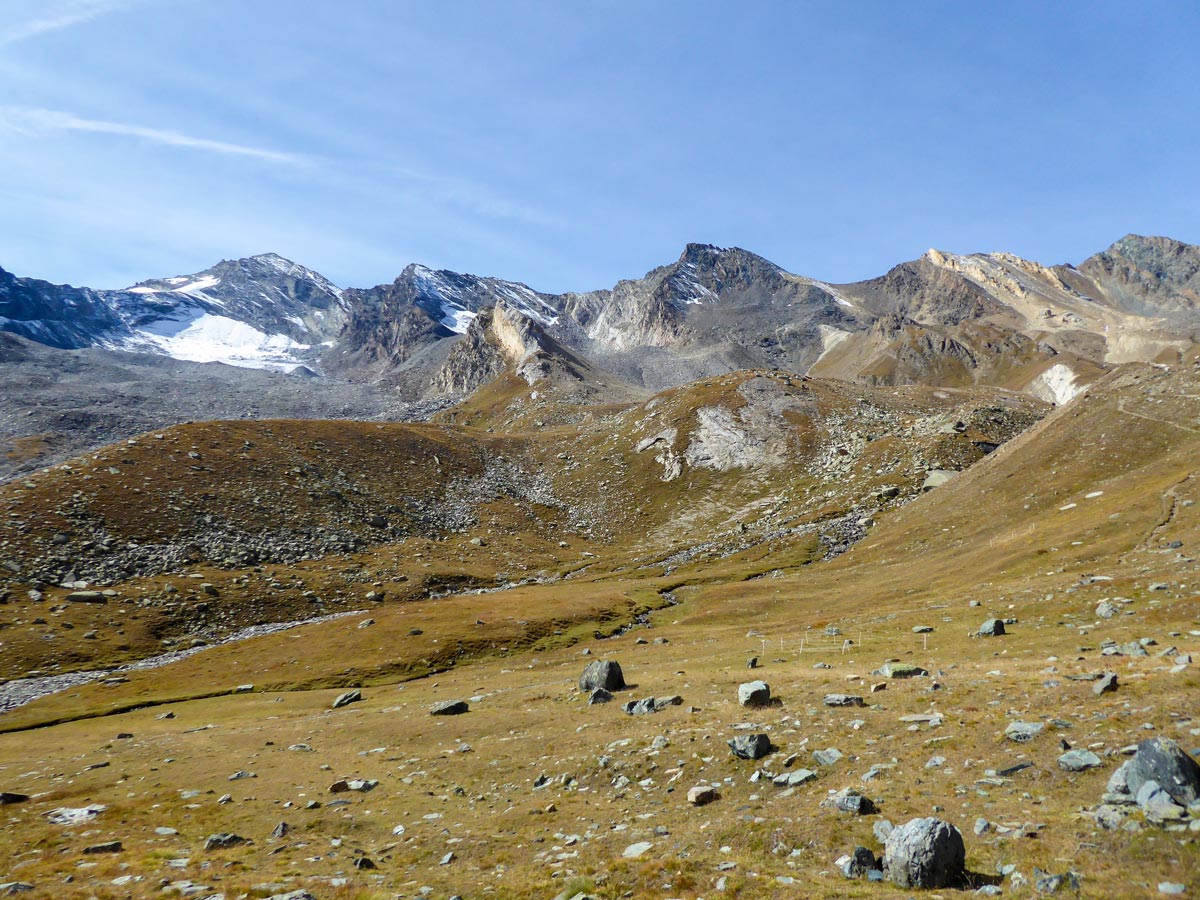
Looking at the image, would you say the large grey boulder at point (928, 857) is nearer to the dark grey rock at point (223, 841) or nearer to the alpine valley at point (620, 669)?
the alpine valley at point (620, 669)

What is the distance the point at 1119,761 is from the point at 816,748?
345 inches

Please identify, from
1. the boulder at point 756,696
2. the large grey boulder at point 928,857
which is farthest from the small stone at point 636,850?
the boulder at point 756,696

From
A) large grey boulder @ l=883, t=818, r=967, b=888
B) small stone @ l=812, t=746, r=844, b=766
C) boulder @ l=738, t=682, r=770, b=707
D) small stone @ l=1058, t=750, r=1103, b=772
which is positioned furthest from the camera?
boulder @ l=738, t=682, r=770, b=707

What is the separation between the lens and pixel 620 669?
1666 inches

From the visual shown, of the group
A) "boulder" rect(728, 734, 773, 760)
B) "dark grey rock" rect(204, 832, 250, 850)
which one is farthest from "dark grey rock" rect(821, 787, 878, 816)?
"dark grey rock" rect(204, 832, 250, 850)

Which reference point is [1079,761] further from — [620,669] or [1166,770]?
[620,669]

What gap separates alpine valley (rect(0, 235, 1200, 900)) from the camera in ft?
55.4

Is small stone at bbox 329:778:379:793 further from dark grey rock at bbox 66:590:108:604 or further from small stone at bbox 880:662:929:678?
dark grey rock at bbox 66:590:108:604

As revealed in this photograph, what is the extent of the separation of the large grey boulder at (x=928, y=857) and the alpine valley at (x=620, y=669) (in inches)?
2.1

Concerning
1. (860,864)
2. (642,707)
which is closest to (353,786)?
(642,707)

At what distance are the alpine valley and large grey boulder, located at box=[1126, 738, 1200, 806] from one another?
0.08 m

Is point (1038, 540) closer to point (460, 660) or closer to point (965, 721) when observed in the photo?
point (965, 721)

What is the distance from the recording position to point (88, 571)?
269ft

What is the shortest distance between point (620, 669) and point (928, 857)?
3006 centimetres
